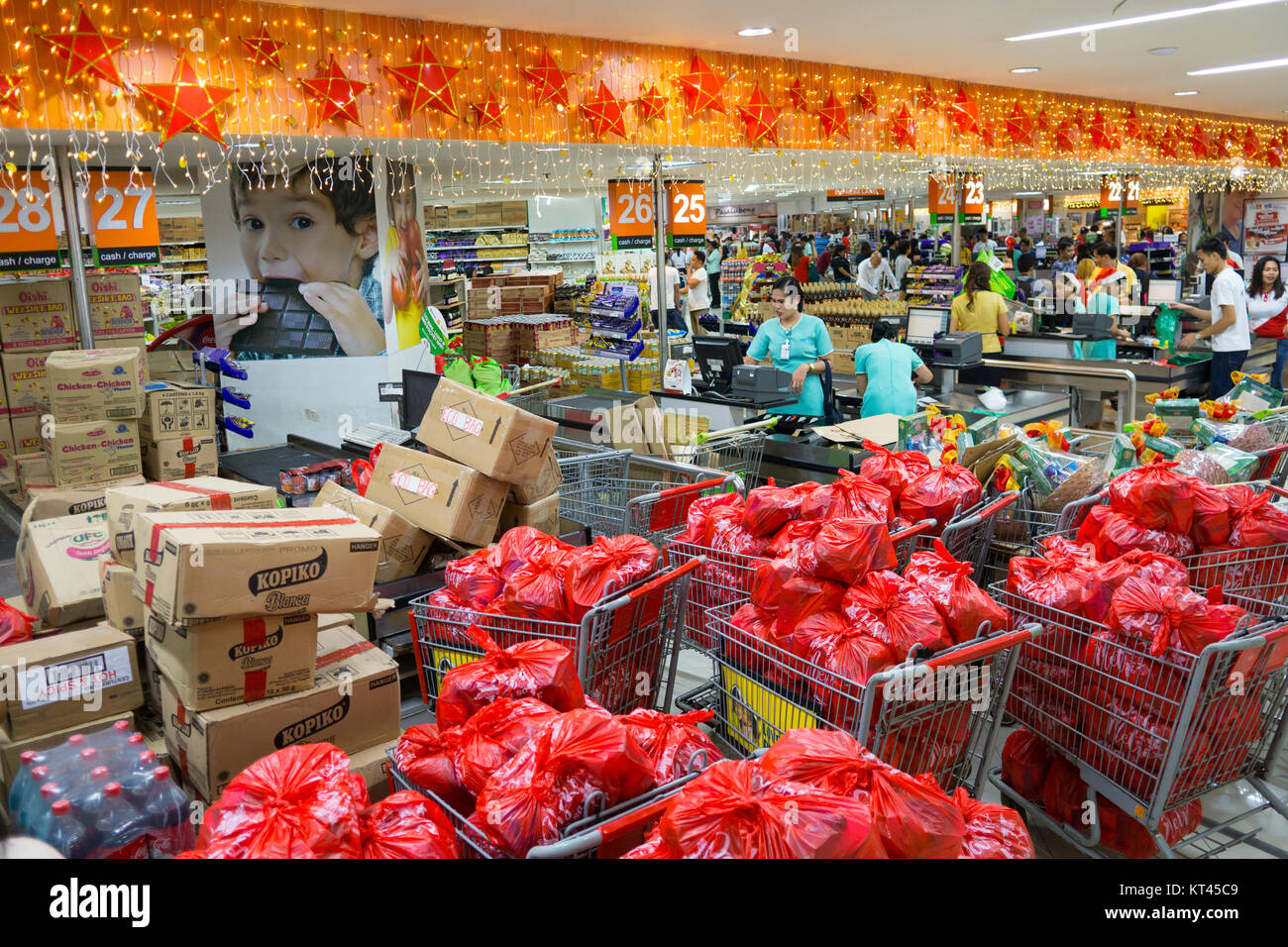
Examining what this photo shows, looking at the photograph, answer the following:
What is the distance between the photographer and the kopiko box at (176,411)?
5.95 meters

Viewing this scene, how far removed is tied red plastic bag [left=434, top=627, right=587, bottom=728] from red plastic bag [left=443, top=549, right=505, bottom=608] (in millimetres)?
698

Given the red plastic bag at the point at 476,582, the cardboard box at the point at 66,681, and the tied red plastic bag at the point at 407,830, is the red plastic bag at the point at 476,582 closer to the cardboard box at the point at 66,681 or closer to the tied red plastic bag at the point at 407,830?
the cardboard box at the point at 66,681

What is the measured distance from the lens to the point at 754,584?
2561 millimetres

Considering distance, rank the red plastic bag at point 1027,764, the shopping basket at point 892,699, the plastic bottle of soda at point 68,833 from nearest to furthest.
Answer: the plastic bottle of soda at point 68,833 < the shopping basket at point 892,699 < the red plastic bag at point 1027,764

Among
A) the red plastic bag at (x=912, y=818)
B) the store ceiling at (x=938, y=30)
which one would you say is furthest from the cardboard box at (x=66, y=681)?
the store ceiling at (x=938, y=30)

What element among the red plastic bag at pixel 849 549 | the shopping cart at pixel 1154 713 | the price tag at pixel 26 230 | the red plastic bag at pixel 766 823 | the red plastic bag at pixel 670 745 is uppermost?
the price tag at pixel 26 230

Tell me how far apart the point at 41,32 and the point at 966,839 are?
5797 mm

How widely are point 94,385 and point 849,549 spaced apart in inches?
191

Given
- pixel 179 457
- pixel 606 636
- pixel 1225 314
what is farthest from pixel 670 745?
pixel 1225 314

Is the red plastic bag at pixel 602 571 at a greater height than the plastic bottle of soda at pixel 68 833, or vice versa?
the red plastic bag at pixel 602 571

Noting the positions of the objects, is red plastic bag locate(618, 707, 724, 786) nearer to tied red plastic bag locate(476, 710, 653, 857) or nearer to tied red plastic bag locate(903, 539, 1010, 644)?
tied red plastic bag locate(476, 710, 653, 857)

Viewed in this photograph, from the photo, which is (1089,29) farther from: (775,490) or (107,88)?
(107,88)

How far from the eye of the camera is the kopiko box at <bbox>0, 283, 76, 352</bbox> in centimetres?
666

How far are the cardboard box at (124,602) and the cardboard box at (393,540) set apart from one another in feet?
3.35
